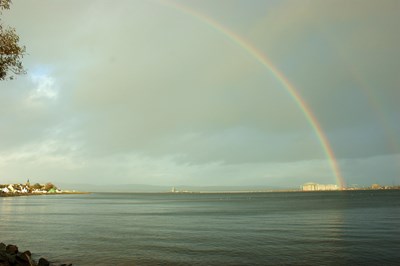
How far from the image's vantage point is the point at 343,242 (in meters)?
48.2

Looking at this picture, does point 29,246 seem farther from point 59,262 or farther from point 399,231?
point 399,231

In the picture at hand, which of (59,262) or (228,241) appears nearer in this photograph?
(59,262)

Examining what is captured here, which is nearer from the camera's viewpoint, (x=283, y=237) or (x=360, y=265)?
→ (x=360, y=265)

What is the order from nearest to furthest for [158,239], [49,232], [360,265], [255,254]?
[360,265]
[255,254]
[158,239]
[49,232]

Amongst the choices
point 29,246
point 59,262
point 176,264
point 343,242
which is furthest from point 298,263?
point 29,246

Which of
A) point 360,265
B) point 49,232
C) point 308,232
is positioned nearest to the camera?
point 360,265

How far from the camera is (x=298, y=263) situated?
1372 inches

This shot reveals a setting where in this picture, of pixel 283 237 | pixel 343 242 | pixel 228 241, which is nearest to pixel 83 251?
pixel 228 241

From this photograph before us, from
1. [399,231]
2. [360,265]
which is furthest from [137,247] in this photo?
[399,231]

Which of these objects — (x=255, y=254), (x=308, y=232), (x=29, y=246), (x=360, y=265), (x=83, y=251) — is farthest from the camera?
(x=308, y=232)

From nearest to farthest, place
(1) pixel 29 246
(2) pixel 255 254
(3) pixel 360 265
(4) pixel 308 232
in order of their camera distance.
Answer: (3) pixel 360 265 → (2) pixel 255 254 → (1) pixel 29 246 → (4) pixel 308 232

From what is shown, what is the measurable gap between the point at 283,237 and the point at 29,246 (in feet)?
114

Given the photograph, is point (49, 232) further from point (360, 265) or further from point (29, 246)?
point (360, 265)

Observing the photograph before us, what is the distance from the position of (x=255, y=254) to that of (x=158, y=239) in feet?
58.6
